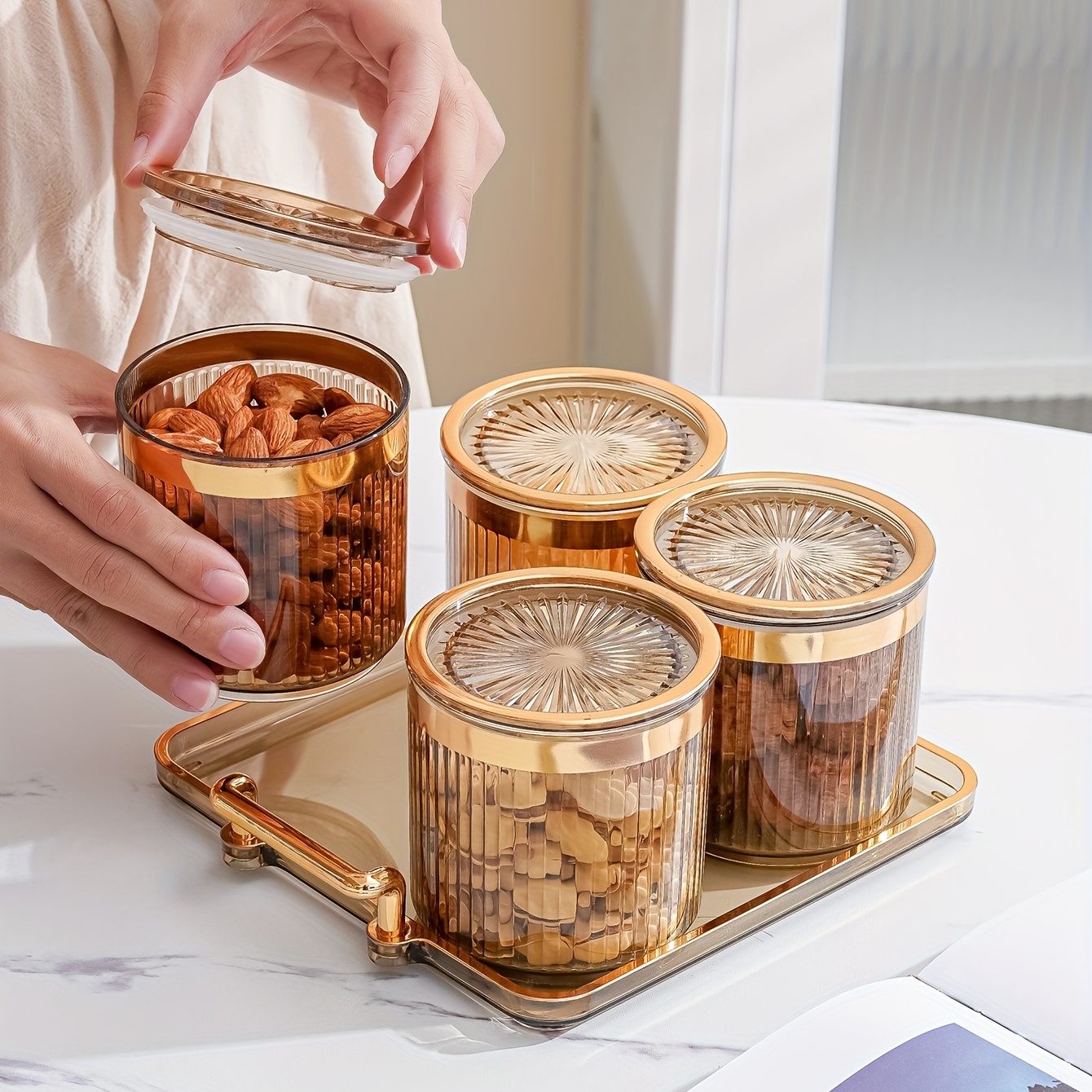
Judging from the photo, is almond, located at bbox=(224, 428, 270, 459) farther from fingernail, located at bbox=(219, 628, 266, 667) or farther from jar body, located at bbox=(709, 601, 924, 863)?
jar body, located at bbox=(709, 601, 924, 863)

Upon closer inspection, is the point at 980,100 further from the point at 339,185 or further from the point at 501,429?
the point at 501,429

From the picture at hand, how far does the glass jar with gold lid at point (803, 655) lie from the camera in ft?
1.70

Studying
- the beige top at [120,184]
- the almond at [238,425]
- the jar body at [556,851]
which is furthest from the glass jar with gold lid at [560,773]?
the beige top at [120,184]

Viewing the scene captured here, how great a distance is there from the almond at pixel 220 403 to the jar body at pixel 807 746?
0.68ft

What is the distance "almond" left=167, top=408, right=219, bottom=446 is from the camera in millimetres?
552

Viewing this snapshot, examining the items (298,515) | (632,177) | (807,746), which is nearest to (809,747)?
(807,746)

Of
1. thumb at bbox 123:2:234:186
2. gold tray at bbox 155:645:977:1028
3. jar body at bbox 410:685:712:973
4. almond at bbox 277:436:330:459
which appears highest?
thumb at bbox 123:2:234:186

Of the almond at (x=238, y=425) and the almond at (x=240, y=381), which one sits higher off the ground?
the almond at (x=240, y=381)

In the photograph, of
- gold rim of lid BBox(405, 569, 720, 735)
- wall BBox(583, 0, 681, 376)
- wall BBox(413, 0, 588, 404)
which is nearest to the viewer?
gold rim of lid BBox(405, 569, 720, 735)

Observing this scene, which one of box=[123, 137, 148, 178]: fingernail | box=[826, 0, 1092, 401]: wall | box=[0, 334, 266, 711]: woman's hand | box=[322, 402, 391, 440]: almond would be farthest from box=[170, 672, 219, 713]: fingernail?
box=[826, 0, 1092, 401]: wall

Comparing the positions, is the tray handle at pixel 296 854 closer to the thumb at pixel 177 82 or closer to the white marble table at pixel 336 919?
the white marble table at pixel 336 919

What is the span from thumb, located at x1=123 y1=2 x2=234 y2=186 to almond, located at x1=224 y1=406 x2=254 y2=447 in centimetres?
10

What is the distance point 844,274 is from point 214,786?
135 centimetres

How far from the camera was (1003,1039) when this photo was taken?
0.49 metres
